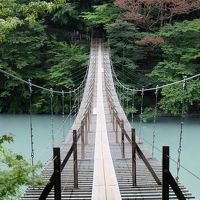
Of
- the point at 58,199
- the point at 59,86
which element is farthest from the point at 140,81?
the point at 58,199

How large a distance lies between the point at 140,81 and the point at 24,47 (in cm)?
398

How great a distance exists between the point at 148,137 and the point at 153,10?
480 centimetres

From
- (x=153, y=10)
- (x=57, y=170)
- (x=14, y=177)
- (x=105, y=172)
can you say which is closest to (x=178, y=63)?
(x=153, y=10)

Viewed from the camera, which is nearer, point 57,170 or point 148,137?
point 57,170

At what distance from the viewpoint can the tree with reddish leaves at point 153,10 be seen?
13125mm

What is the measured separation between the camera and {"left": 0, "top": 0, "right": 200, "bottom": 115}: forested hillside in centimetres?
1288

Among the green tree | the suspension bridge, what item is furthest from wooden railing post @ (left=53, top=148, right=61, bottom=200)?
the green tree

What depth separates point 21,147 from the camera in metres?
10.8

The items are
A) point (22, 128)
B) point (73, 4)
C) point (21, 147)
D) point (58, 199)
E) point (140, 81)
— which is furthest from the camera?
point (73, 4)

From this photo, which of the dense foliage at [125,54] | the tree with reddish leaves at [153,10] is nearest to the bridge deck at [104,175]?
the dense foliage at [125,54]

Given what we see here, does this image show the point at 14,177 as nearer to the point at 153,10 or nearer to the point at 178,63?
the point at 178,63

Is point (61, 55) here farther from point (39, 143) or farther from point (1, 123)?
point (39, 143)

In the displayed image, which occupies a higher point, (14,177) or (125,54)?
(125,54)

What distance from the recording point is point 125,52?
1379 cm
